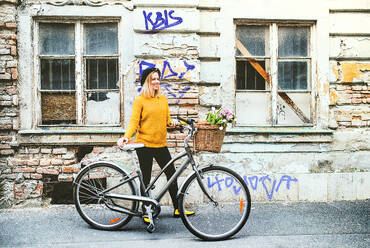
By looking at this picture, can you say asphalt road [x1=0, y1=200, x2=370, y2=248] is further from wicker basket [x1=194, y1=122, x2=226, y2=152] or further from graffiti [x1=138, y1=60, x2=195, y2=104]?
graffiti [x1=138, y1=60, x2=195, y2=104]

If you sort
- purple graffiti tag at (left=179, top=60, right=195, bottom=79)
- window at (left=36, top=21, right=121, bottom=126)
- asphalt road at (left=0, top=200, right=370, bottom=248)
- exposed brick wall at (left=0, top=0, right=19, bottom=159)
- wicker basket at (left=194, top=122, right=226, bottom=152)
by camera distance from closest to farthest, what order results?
wicker basket at (left=194, top=122, right=226, bottom=152), asphalt road at (left=0, top=200, right=370, bottom=248), exposed brick wall at (left=0, top=0, right=19, bottom=159), purple graffiti tag at (left=179, top=60, right=195, bottom=79), window at (left=36, top=21, right=121, bottom=126)

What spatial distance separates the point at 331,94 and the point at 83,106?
3.92 m

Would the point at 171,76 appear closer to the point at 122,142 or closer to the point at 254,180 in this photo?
the point at 122,142

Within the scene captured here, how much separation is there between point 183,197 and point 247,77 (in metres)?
2.64

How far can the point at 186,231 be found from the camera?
3920 mm

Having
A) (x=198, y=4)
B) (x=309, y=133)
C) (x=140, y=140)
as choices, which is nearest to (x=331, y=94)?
Answer: (x=309, y=133)

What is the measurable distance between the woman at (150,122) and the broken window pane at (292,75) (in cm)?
240

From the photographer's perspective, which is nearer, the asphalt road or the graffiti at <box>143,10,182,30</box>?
the asphalt road

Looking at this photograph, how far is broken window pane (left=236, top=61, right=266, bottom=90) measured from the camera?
5488 mm

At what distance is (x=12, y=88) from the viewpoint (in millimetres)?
4992

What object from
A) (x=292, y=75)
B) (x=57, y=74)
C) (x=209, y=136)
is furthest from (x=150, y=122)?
(x=292, y=75)

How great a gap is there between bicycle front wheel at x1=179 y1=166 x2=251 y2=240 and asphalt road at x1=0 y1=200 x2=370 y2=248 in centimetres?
14

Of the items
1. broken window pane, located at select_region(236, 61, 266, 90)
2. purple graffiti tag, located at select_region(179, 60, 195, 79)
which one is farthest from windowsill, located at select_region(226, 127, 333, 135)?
purple graffiti tag, located at select_region(179, 60, 195, 79)

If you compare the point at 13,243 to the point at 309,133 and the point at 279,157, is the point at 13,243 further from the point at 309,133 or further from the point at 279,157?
the point at 309,133
